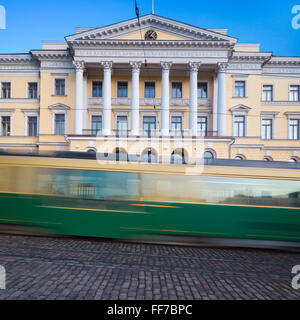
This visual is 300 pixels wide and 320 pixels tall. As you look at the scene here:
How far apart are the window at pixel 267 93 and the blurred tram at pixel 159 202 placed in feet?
73.0

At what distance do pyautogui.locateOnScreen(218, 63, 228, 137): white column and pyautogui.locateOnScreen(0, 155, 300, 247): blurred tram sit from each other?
16.7m

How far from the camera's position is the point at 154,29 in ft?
72.1

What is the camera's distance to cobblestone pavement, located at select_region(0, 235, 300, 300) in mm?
3750

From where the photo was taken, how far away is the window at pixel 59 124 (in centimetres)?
2408

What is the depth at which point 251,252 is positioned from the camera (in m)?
5.80

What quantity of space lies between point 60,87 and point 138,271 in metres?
24.2

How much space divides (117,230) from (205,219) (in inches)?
94.2

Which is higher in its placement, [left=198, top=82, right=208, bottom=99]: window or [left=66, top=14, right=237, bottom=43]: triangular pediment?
[left=66, top=14, right=237, bottom=43]: triangular pediment

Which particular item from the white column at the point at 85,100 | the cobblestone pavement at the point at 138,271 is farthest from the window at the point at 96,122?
the cobblestone pavement at the point at 138,271

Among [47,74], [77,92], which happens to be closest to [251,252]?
[77,92]

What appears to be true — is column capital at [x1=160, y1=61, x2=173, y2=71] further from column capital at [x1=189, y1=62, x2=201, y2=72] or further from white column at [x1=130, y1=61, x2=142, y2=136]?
white column at [x1=130, y1=61, x2=142, y2=136]

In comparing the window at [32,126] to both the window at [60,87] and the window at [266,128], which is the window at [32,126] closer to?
the window at [60,87]

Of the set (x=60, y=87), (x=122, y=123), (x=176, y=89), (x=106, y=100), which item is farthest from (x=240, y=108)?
(x=60, y=87)

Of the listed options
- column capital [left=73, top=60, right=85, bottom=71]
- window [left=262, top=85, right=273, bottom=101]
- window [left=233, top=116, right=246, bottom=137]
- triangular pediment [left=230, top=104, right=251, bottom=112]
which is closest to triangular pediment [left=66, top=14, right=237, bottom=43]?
column capital [left=73, top=60, right=85, bottom=71]
